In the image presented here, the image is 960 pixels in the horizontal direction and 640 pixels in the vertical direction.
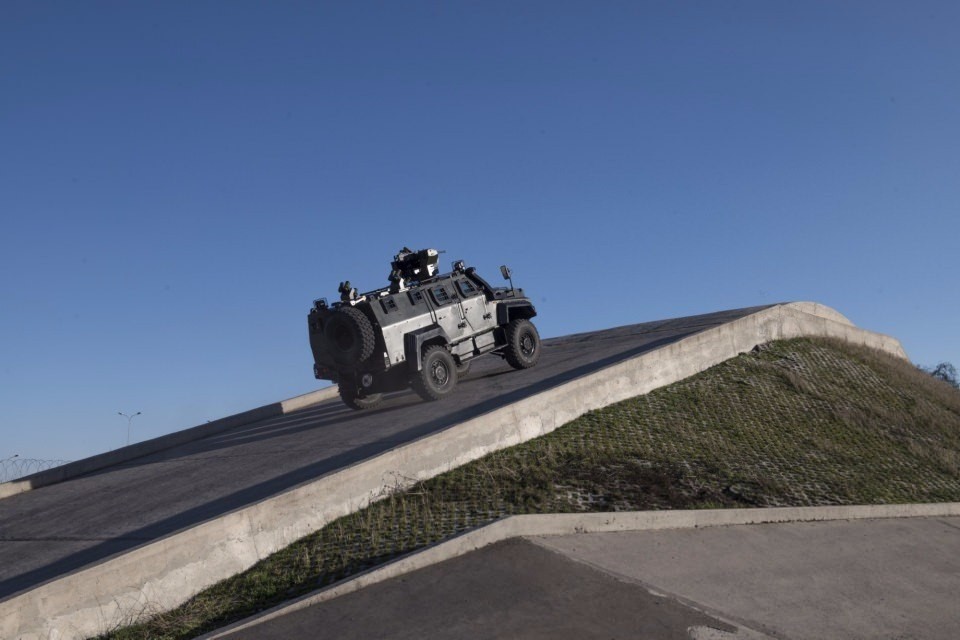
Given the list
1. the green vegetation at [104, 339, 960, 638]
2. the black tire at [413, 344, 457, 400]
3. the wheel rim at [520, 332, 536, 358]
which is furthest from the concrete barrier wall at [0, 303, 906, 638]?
the wheel rim at [520, 332, 536, 358]

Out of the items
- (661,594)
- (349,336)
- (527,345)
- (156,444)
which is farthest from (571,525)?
(156,444)

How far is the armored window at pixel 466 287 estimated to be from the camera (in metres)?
16.8

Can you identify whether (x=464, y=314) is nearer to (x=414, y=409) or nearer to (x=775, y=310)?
(x=414, y=409)

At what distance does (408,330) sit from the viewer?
1544cm

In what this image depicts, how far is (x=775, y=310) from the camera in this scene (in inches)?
813

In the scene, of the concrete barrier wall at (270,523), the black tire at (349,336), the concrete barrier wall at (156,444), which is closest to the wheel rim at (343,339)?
the black tire at (349,336)

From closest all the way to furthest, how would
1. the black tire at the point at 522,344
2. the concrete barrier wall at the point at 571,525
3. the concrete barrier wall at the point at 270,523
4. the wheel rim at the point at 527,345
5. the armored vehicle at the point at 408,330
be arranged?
the concrete barrier wall at the point at 270,523, the concrete barrier wall at the point at 571,525, the armored vehicle at the point at 408,330, the black tire at the point at 522,344, the wheel rim at the point at 527,345

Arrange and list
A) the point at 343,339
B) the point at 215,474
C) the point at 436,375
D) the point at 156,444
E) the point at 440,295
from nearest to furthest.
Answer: the point at 215,474 → the point at 343,339 → the point at 436,375 → the point at 440,295 → the point at 156,444

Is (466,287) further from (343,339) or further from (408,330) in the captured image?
(343,339)

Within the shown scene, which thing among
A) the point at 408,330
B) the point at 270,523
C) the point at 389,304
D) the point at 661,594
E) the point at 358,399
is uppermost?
the point at 389,304

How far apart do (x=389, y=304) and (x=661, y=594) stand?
334 inches

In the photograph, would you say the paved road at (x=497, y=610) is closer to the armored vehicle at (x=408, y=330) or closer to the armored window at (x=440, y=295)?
the armored vehicle at (x=408, y=330)

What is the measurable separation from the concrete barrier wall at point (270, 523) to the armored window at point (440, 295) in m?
3.29

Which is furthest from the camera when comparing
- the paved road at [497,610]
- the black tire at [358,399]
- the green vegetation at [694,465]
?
the black tire at [358,399]
